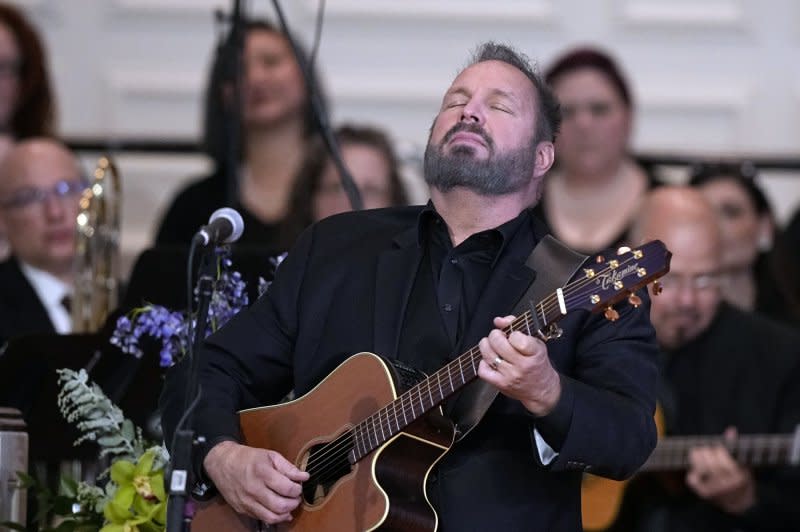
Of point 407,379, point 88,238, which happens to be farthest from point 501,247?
point 88,238

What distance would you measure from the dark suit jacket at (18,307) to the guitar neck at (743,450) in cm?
208

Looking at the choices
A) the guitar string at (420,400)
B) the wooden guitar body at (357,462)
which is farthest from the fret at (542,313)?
the wooden guitar body at (357,462)

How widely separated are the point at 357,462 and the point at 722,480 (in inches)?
97.4

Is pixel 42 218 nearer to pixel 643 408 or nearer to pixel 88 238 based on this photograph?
pixel 88 238

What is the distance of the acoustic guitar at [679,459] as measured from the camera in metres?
5.83

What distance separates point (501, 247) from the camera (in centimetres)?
382

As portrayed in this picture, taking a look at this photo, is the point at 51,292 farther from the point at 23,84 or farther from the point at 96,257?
the point at 23,84

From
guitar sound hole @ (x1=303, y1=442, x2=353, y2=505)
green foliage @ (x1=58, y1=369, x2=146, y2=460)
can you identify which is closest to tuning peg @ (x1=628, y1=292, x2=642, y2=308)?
guitar sound hole @ (x1=303, y1=442, x2=353, y2=505)

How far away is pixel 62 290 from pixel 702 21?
3.13 m

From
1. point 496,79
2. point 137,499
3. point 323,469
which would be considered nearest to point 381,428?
point 323,469

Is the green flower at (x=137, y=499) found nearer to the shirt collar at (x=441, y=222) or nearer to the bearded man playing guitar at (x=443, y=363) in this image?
the bearded man playing guitar at (x=443, y=363)

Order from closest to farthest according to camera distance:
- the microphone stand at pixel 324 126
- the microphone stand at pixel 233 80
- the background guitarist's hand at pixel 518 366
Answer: the background guitarist's hand at pixel 518 366
the microphone stand at pixel 324 126
the microphone stand at pixel 233 80

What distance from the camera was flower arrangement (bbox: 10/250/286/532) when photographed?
13.1 feet

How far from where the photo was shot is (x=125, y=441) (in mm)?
4207
